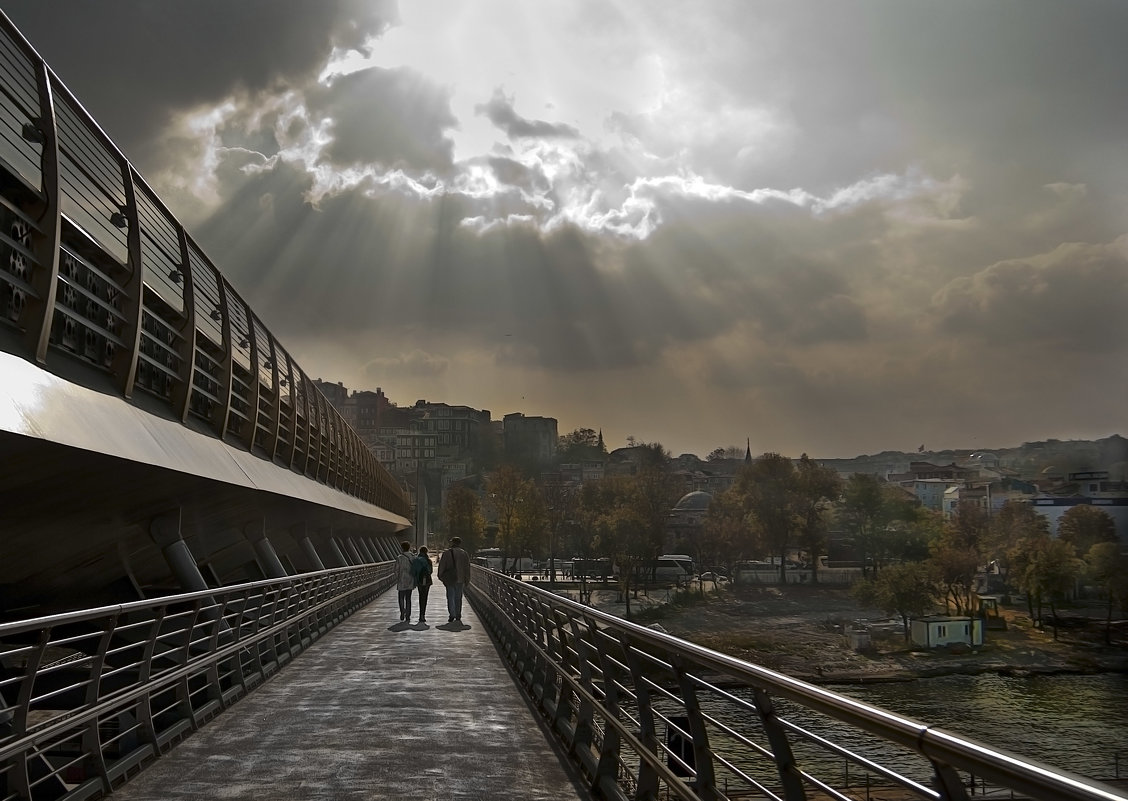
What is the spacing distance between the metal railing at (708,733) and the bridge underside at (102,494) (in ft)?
14.1

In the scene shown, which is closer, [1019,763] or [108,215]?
[1019,763]

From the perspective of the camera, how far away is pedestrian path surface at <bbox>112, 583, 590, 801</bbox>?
7230mm

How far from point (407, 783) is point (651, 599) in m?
123

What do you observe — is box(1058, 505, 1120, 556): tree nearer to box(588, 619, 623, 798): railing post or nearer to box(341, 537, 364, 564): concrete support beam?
box(341, 537, 364, 564): concrete support beam

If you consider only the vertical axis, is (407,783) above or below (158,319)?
below

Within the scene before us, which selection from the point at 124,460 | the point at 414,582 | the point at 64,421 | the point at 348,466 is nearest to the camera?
the point at 64,421

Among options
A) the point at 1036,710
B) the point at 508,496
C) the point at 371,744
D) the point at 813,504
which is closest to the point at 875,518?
the point at 813,504

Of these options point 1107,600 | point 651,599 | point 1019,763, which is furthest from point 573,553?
point 1019,763

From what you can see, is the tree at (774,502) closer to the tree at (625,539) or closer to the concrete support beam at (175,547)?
the tree at (625,539)

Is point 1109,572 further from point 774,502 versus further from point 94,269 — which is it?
point 94,269

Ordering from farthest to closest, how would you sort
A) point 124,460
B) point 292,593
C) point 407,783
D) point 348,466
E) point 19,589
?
point 348,466 → point 292,593 → point 19,589 → point 124,460 → point 407,783

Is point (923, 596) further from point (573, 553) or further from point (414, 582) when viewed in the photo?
point (414, 582)

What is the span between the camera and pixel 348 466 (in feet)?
128

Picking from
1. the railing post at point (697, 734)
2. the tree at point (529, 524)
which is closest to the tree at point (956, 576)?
the tree at point (529, 524)
